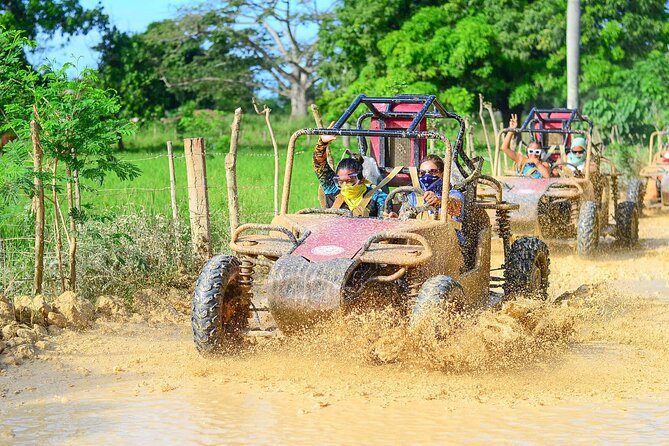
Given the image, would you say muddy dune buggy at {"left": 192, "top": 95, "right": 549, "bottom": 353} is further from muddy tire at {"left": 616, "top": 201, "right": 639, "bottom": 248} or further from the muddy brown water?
muddy tire at {"left": 616, "top": 201, "right": 639, "bottom": 248}

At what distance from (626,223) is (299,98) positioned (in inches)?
1419

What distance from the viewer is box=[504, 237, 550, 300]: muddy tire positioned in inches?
338

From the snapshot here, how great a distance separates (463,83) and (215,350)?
23712 mm

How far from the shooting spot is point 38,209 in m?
8.29

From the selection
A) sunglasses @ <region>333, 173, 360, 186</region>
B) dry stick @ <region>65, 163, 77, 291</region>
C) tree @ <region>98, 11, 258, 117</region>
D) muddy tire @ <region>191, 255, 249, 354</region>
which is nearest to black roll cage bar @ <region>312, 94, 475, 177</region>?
sunglasses @ <region>333, 173, 360, 186</region>

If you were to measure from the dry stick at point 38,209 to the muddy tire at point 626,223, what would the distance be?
785cm

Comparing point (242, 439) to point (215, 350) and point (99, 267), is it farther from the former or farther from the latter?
point (99, 267)

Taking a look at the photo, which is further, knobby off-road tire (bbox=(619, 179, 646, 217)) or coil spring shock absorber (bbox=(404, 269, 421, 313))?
knobby off-road tire (bbox=(619, 179, 646, 217))

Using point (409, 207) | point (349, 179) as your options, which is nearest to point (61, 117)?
point (349, 179)

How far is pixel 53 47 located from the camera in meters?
34.3

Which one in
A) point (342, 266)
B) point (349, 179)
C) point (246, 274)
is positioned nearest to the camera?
point (342, 266)

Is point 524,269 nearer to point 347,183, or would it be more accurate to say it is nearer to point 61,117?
point 347,183

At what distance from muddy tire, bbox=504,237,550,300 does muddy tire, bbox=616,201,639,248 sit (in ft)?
16.7

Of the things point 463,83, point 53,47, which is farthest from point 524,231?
point 53,47
